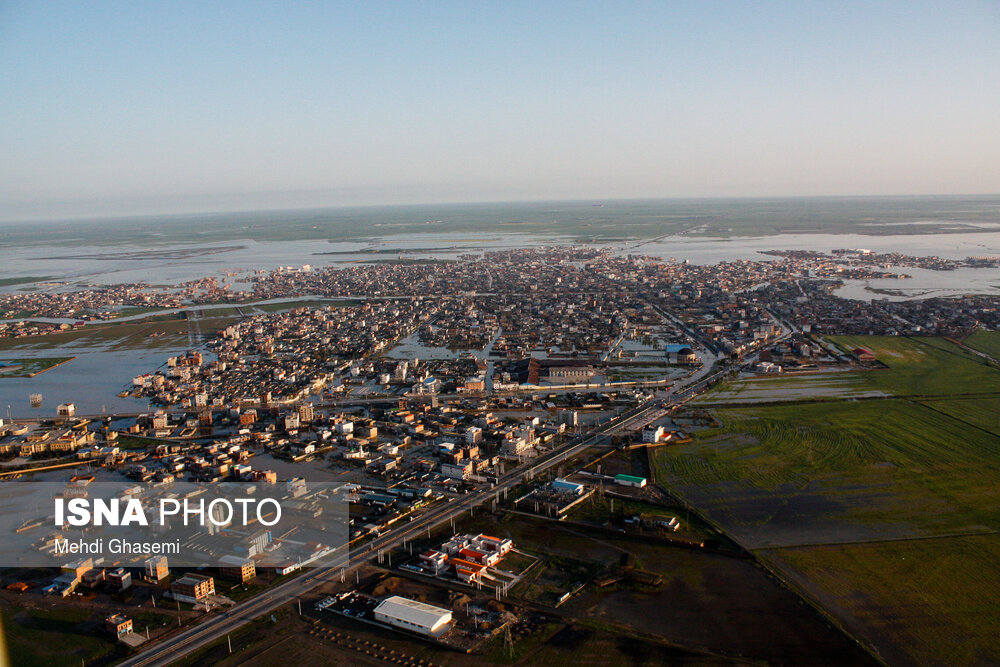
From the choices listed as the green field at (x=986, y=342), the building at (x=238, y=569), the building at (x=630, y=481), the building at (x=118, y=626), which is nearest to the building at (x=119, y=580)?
the building at (x=118, y=626)

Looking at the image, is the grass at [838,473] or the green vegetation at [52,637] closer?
the green vegetation at [52,637]

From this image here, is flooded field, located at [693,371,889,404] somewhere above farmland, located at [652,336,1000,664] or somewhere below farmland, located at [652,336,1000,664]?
above

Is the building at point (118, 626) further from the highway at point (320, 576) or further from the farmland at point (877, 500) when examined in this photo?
the farmland at point (877, 500)

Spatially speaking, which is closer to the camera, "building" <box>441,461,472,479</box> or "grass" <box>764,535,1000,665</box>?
"grass" <box>764,535,1000,665</box>

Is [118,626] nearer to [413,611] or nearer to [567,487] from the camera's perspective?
[413,611]

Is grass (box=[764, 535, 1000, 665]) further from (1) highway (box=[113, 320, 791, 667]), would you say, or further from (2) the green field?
(2) the green field

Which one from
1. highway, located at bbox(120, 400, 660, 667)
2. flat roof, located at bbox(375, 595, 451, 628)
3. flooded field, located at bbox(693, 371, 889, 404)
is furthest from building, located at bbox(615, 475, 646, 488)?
flooded field, located at bbox(693, 371, 889, 404)
